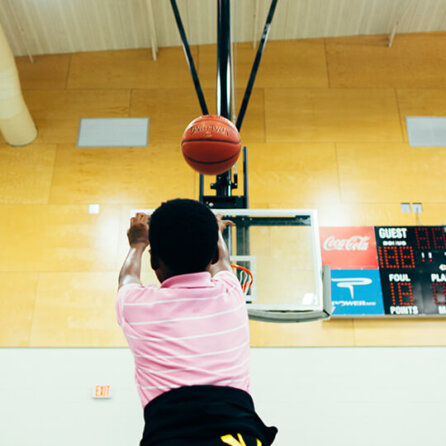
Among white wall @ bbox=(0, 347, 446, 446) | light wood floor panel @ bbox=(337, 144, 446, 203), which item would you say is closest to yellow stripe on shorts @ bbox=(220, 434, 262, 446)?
white wall @ bbox=(0, 347, 446, 446)

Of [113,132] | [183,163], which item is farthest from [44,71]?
[183,163]

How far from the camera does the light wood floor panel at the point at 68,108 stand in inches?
213

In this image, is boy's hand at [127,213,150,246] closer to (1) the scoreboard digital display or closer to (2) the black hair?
(2) the black hair

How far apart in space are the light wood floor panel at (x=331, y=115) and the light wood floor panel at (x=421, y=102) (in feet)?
0.32

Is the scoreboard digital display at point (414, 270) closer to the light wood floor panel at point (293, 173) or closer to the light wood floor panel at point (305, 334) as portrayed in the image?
the light wood floor panel at point (305, 334)

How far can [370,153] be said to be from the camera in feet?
17.1

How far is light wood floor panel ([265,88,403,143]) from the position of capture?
529 centimetres

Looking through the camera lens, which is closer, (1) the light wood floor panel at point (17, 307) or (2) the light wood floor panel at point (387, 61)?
(1) the light wood floor panel at point (17, 307)

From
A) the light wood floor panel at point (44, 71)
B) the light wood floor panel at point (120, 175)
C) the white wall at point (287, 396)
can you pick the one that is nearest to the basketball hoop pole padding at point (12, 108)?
the light wood floor panel at point (120, 175)

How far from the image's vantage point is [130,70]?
5660mm

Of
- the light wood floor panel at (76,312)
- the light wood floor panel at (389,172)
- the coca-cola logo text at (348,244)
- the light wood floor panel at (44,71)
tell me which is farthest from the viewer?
the light wood floor panel at (44,71)

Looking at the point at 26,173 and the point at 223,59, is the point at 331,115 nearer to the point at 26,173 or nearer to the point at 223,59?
the point at 223,59

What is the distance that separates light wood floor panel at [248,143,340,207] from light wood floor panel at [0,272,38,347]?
8.75ft

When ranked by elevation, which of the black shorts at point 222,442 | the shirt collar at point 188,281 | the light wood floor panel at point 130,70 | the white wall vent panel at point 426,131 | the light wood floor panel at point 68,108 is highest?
the light wood floor panel at point 130,70
